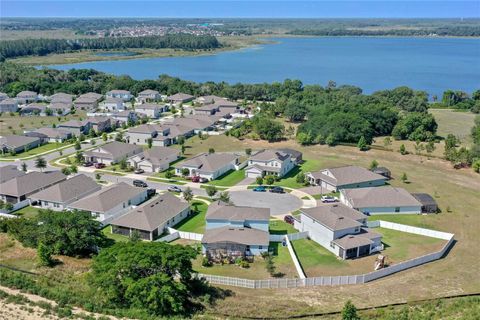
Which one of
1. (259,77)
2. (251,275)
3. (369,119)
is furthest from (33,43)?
(251,275)

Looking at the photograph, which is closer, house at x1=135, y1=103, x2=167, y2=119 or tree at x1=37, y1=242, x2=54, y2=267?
tree at x1=37, y1=242, x2=54, y2=267

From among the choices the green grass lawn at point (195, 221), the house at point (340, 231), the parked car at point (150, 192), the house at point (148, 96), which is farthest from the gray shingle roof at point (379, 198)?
the house at point (148, 96)

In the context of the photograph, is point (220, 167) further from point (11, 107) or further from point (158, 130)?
point (11, 107)

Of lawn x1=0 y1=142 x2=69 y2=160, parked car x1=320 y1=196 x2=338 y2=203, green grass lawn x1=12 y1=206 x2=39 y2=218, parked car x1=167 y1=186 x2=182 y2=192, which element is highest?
parked car x1=320 y1=196 x2=338 y2=203

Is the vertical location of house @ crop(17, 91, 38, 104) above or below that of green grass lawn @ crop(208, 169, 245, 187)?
above

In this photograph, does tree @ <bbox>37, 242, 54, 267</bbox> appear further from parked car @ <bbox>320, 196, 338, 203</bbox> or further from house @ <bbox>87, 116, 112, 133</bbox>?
house @ <bbox>87, 116, 112, 133</bbox>

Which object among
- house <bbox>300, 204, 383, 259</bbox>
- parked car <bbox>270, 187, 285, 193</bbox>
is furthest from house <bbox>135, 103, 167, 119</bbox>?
house <bbox>300, 204, 383, 259</bbox>

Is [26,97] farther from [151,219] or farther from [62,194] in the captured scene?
[151,219]
